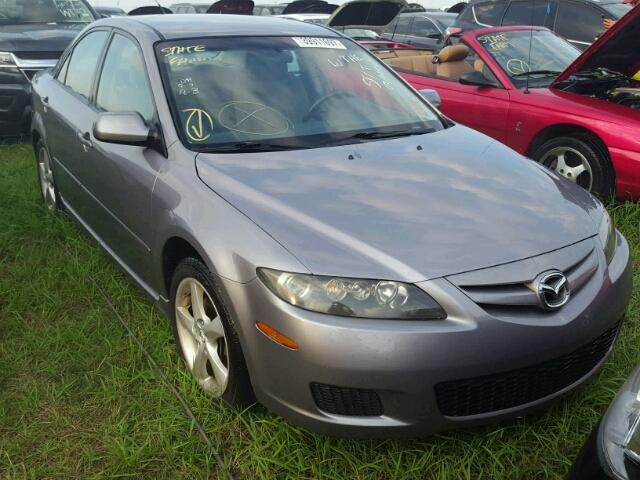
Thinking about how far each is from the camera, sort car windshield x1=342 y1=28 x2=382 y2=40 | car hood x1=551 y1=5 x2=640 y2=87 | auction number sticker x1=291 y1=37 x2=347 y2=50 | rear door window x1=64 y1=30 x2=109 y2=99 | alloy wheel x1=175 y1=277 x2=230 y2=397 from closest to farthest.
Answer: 1. alloy wheel x1=175 y1=277 x2=230 y2=397
2. auction number sticker x1=291 y1=37 x2=347 y2=50
3. rear door window x1=64 y1=30 x2=109 y2=99
4. car hood x1=551 y1=5 x2=640 y2=87
5. car windshield x1=342 y1=28 x2=382 y2=40

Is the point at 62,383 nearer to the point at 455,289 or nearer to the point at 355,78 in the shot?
the point at 455,289

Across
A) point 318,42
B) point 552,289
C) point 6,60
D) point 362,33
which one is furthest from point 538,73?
point 362,33

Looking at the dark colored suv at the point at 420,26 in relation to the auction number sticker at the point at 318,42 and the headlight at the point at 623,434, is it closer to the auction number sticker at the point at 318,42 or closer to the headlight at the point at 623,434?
the auction number sticker at the point at 318,42

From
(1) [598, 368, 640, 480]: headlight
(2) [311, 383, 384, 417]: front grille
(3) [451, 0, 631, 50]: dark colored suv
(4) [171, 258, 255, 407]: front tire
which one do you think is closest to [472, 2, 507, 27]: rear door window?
(3) [451, 0, 631, 50]: dark colored suv

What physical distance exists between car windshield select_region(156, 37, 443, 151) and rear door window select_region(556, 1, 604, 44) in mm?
6153

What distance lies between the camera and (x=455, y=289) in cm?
197

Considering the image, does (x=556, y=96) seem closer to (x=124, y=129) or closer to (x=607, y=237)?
(x=607, y=237)

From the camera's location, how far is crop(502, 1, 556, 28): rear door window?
864 centimetres

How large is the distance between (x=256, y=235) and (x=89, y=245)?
227cm

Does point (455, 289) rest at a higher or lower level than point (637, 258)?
higher

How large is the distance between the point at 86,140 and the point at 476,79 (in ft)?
10.1

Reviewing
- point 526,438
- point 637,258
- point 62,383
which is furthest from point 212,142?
point 637,258

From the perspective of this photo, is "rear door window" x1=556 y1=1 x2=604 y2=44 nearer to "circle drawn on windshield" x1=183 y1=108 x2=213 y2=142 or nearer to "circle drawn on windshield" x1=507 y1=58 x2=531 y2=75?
"circle drawn on windshield" x1=507 y1=58 x2=531 y2=75

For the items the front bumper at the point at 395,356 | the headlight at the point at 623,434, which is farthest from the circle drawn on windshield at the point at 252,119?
the headlight at the point at 623,434
